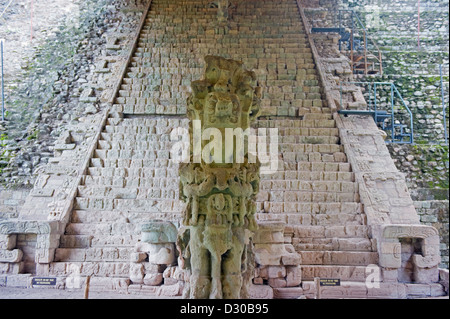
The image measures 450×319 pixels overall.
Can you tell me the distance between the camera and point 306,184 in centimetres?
655

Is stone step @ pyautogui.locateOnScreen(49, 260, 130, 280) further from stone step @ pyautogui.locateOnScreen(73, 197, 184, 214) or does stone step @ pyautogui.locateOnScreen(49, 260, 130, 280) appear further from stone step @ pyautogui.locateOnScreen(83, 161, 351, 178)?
stone step @ pyautogui.locateOnScreen(83, 161, 351, 178)

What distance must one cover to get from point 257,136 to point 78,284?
12.8 feet

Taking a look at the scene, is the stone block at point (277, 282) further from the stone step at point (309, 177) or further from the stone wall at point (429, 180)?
the stone wall at point (429, 180)


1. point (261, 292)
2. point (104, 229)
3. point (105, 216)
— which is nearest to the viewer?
point (261, 292)

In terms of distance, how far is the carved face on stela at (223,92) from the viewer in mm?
3896

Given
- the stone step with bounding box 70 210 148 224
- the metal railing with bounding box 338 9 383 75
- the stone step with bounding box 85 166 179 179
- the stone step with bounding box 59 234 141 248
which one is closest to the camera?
the stone step with bounding box 59 234 141 248

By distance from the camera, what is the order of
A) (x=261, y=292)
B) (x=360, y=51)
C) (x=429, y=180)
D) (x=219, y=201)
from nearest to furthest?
(x=219, y=201), (x=261, y=292), (x=429, y=180), (x=360, y=51)

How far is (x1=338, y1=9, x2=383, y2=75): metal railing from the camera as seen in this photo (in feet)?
32.7

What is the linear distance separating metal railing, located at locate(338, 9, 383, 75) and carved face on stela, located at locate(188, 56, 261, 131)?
21.1 ft

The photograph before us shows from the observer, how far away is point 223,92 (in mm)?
3947

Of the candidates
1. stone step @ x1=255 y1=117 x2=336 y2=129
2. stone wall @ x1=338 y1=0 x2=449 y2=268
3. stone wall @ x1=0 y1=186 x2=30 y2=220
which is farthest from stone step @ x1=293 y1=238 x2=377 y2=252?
stone wall @ x1=0 y1=186 x2=30 y2=220

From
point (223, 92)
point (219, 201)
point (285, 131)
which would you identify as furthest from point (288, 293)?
point (285, 131)

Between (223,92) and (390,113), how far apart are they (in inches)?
218

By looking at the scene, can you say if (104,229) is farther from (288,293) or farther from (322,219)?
(322,219)
